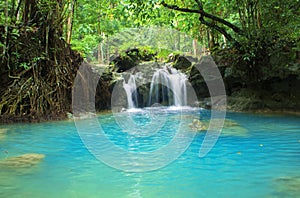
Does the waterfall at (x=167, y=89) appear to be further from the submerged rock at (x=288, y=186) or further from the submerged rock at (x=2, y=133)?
the submerged rock at (x=288, y=186)

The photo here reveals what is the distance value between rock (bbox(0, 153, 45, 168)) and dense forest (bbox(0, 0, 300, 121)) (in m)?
4.02

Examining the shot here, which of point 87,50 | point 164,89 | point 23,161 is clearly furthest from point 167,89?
point 23,161

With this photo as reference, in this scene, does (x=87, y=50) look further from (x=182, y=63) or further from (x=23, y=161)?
(x=23, y=161)

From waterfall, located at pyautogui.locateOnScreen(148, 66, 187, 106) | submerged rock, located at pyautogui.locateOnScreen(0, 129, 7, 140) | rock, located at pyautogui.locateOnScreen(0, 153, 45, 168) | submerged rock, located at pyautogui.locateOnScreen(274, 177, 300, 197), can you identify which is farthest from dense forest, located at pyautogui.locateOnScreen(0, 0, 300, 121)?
submerged rock, located at pyautogui.locateOnScreen(274, 177, 300, 197)

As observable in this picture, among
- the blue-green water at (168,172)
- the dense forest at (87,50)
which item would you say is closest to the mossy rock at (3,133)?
the blue-green water at (168,172)

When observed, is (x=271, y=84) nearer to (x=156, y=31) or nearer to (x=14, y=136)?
(x=14, y=136)

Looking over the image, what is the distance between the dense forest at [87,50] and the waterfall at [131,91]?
277cm

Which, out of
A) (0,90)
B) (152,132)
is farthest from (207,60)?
(0,90)

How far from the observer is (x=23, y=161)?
389cm

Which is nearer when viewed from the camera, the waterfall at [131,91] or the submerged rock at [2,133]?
the submerged rock at [2,133]

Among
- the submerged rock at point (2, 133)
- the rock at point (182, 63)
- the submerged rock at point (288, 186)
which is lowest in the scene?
the submerged rock at point (288, 186)

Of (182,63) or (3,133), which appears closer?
(3,133)

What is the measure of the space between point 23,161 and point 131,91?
9536 mm

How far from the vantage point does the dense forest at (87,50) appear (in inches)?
310
